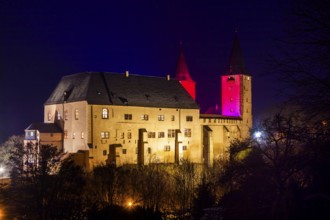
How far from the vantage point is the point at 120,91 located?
224 feet

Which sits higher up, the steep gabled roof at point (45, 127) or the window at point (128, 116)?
the window at point (128, 116)

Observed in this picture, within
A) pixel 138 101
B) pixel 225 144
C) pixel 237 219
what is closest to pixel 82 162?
pixel 138 101

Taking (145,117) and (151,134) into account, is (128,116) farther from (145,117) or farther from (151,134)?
(151,134)

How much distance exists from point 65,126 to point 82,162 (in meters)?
8.36

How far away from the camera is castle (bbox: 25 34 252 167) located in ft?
206

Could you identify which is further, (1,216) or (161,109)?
(161,109)

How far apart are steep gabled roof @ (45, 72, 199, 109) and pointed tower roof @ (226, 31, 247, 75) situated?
564 inches

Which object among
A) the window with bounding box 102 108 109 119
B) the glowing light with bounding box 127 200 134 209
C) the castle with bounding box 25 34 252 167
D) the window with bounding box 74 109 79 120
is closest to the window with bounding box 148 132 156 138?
the castle with bounding box 25 34 252 167

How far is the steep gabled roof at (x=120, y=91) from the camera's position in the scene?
6531cm

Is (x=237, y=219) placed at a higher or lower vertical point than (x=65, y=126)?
lower

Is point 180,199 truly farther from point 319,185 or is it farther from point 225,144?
point 225,144

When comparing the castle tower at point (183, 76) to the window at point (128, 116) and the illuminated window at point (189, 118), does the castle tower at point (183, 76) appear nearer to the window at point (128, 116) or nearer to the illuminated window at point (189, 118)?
the illuminated window at point (189, 118)

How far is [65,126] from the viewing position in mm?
66000

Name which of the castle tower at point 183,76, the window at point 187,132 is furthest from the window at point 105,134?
the castle tower at point 183,76
